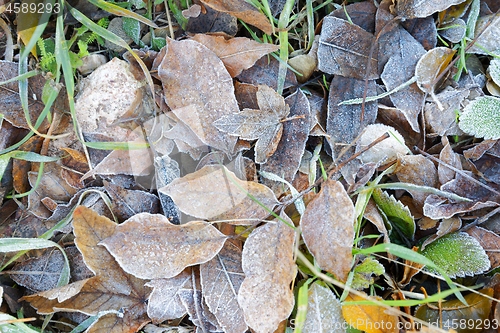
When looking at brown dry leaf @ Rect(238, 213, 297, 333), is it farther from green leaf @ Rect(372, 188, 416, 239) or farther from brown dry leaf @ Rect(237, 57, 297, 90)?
brown dry leaf @ Rect(237, 57, 297, 90)

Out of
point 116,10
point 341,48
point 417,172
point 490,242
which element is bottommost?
point 490,242

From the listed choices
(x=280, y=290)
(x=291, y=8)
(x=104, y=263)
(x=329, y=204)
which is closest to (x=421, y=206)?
(x=329, y=204)

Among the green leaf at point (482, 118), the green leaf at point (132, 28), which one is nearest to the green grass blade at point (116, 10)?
the green leaf at point (132, 28)

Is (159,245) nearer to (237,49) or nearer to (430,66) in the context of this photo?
(237,49)

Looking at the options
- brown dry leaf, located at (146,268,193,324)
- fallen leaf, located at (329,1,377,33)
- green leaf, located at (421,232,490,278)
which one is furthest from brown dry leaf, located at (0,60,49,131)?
green leaf, located at (421,232,490,278)

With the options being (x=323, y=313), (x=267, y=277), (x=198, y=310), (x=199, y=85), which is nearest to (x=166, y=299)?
(x=198, y=310)
